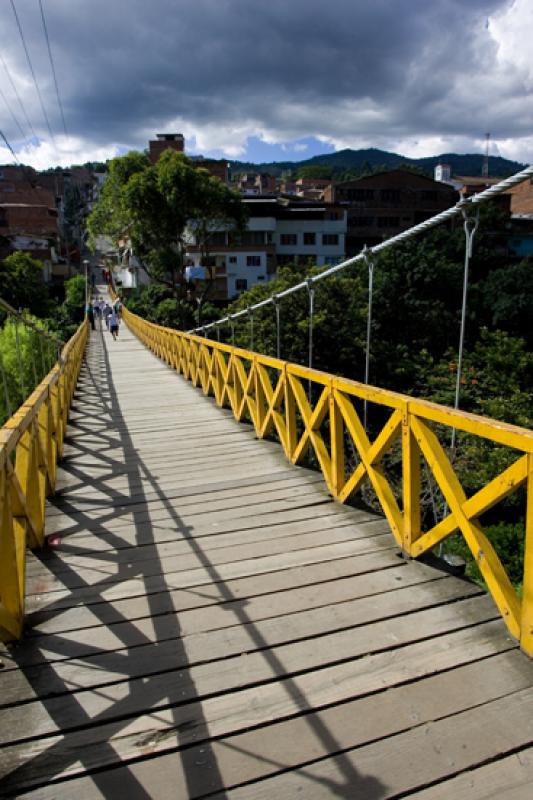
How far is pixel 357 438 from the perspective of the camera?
3463mm

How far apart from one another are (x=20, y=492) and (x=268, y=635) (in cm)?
135

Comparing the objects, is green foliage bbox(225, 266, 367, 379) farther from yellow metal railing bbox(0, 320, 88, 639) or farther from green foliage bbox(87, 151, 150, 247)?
yellow metal railing bbox(0, 320, 88, 639)

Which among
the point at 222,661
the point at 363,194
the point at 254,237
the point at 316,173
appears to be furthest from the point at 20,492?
the point at 316,173

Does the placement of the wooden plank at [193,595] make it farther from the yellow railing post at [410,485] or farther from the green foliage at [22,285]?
the green foliage at [22,285]

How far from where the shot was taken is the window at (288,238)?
147 feet

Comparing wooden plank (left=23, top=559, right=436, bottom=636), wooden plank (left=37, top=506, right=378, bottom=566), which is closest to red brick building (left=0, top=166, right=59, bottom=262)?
wooden plank (left=37, top=506, right=378, bottom=566)

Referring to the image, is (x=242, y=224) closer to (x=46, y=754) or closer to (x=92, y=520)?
(x=92, y=520)

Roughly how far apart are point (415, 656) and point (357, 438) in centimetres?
140

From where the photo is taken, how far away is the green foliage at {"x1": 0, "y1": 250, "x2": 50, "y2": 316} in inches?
1464

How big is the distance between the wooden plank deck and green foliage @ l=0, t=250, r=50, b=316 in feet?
117

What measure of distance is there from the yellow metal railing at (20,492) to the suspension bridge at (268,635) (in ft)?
0.05

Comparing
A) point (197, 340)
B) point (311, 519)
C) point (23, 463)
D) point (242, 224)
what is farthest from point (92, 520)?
point (242, 224)

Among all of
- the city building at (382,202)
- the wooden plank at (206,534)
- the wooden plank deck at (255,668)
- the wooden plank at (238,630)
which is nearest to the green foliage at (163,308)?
the city building at (382,202)

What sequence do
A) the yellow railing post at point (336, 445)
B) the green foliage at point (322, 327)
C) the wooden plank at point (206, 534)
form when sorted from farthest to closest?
the green foliage at point (322, 327) → the yellow railing post at point (336, 445) → the wooden plank at point (206, 534)
